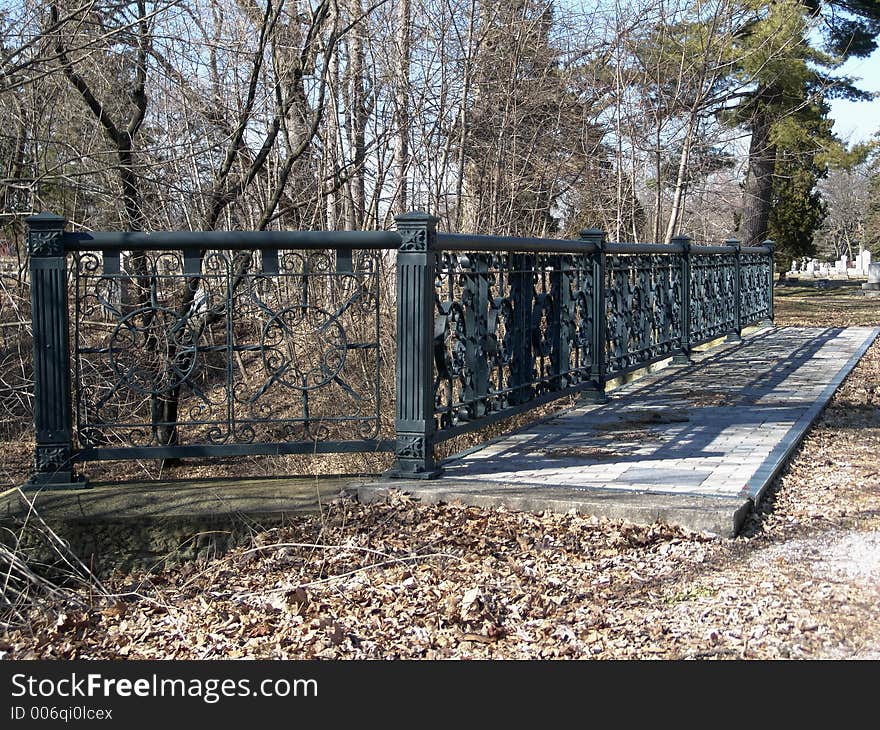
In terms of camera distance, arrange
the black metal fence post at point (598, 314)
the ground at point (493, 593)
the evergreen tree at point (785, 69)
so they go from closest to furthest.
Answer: the ground at point (493, 593)
the black metal fence post at point (598, 314)
the evergreen tree at point (785, 69)

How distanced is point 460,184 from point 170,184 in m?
3.92

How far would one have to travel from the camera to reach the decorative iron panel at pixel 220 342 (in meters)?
6.60

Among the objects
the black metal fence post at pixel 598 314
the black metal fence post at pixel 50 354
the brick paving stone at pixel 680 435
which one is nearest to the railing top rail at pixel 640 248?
the black metal fence post at pixel 598 314

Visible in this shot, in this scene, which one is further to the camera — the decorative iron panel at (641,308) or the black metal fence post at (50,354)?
the decorative iron panel at (641,308)

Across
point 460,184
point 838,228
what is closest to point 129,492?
point 460,184

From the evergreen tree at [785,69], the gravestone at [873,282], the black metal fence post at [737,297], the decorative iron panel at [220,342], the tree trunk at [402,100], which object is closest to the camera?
the decorative iron panel at [220,342]

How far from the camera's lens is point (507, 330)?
7.45 metres

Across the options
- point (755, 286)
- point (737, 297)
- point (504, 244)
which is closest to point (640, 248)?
point (504, 244)

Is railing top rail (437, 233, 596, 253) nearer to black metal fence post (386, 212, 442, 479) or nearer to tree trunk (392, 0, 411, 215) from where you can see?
black metal fence post (386, 212, 442, 479)

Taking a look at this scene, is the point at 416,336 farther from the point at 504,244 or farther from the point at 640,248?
the point at 640,248

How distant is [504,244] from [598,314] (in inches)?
94.5

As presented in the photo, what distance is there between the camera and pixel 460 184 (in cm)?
1275

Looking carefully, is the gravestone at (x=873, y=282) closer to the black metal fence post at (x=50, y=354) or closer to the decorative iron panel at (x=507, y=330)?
the decorative iron panel at (x=507, y=330)

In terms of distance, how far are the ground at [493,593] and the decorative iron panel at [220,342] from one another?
3.59ft
